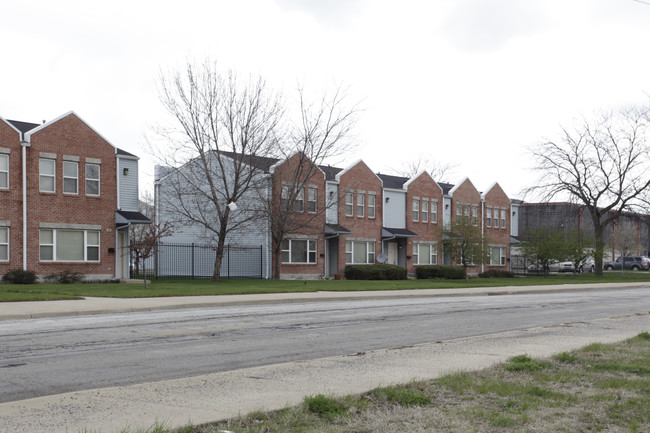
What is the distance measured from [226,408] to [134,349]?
4.76 meters

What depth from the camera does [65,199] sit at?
107 ft

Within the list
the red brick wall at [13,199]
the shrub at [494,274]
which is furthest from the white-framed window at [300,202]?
the shrub at [494,274]

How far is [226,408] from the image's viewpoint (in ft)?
20.3

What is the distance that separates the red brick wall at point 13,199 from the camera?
30.8 meters

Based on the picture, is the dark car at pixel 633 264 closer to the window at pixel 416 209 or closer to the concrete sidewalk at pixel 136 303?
the window at pixel 416 209

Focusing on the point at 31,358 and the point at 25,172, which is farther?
the point at 25,172

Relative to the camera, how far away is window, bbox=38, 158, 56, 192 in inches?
1259

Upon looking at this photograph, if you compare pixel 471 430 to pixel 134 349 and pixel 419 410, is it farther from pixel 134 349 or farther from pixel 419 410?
pixel 134 349

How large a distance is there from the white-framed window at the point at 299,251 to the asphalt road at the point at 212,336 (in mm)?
A: 22308

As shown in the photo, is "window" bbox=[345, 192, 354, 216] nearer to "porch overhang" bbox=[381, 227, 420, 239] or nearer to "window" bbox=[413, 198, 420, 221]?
"porch overhang" bbox=[381, 227, 420, 239]

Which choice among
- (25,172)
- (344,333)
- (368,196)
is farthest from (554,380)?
(368,196)

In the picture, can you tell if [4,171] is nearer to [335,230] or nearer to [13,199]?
Result: [13,199]

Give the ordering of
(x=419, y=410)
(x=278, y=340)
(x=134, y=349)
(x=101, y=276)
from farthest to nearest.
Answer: (x=101, y=276), (x=278, y=340), (x=134, y=349), (x=419, y=410)

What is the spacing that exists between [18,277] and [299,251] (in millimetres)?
17632
